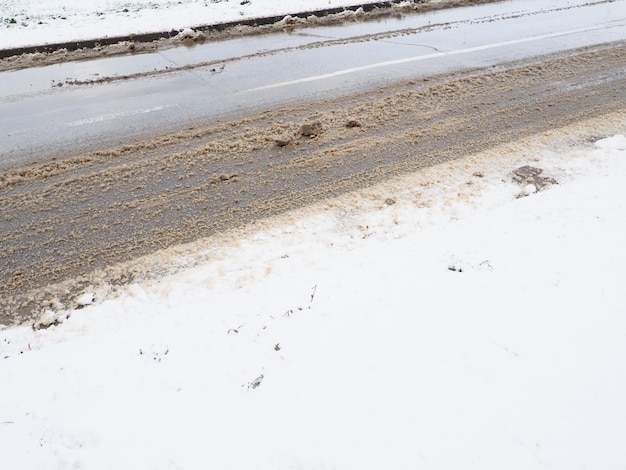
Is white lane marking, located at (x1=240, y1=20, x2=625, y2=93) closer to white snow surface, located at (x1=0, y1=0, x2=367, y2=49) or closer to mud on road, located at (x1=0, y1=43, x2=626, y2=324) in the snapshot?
mud on road, located at (x1=0, y1=43, x2=626, y2=324)

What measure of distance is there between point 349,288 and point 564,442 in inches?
82.2

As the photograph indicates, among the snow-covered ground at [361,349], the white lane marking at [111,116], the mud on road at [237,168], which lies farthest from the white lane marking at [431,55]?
the snow-covered ground at [361,349]

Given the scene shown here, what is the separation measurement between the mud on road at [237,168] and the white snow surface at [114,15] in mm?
6138

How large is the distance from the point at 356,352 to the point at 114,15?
1259cm

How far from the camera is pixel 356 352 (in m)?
3.76

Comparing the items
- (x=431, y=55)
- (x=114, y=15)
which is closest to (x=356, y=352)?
(x=431, y=55)

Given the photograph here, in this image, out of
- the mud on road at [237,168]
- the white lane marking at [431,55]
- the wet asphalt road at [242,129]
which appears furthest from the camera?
the white lane marking at [431,55]

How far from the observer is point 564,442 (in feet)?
10.3

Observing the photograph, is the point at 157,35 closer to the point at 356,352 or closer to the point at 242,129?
the point at 242,129

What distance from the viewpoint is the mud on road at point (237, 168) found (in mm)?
4621

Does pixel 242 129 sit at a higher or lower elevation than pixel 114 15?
lower

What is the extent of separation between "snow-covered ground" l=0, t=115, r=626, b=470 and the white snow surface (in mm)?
8887

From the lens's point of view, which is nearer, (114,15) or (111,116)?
(111,116)

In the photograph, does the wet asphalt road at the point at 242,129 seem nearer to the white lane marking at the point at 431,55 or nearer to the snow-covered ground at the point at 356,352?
the white lane marking at the point at 431,55
